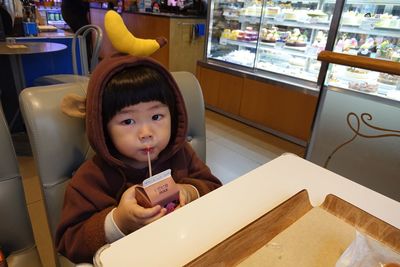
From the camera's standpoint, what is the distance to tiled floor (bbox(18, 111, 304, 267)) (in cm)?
179

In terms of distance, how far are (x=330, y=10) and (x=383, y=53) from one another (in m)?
0.58

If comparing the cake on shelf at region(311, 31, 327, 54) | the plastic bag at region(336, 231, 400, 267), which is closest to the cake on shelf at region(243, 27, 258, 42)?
the cake on shelf at region(311, 31, 327, 54)

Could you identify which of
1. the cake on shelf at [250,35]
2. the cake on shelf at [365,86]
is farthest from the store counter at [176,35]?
the cake on shelf at [365,86]

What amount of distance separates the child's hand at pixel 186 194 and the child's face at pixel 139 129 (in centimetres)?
13

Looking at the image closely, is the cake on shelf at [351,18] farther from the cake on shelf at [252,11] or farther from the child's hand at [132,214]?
the child's hand at [132,214]

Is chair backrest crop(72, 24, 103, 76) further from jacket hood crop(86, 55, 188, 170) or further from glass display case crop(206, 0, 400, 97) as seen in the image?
jacket hood crop(86, 55, 188, 170)

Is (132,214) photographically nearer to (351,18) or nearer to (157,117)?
(157,117)

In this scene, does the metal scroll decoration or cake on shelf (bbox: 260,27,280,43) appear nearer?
the metal scroll decoration

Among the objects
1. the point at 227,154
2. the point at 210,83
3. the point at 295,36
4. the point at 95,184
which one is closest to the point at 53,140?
the point at 95,184

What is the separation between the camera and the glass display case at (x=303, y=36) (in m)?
2.27

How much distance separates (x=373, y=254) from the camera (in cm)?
50

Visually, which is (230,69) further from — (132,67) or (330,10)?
(132,67)

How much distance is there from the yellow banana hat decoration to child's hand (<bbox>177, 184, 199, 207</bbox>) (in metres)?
0.39

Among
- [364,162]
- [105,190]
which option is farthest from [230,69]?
[105,190]
